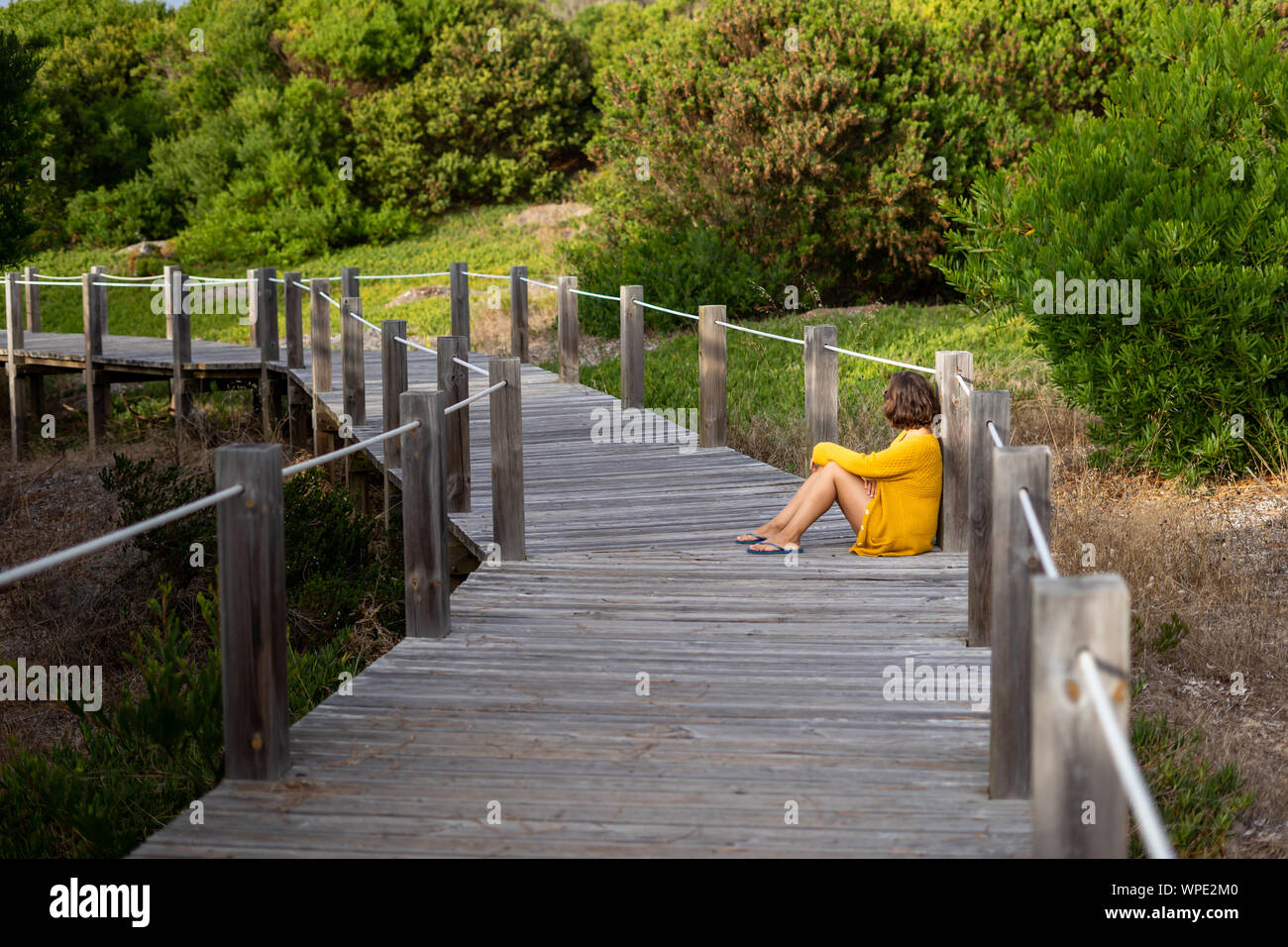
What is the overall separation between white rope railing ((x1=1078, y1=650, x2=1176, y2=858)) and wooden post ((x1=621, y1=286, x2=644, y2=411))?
818cm

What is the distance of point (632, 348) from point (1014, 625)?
7.43 metres

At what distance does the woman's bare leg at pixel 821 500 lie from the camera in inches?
245

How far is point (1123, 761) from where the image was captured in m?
2.08

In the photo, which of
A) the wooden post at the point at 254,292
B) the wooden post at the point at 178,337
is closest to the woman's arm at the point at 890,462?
the wooden post at the point at 254,292

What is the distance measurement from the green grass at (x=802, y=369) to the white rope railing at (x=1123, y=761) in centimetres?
797

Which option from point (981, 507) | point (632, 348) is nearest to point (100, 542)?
point (981, 507)

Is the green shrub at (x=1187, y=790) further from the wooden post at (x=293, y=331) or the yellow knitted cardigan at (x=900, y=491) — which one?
the wooden post at (x=293, y=331)

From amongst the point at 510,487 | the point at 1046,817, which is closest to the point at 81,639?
the point at 510,487

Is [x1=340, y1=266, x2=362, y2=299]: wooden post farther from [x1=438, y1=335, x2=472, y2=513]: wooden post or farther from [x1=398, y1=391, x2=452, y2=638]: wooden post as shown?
[x1=398, y1=391, x2=452, y2=638]: wooden post

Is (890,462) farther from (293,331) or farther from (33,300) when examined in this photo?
(33,300)

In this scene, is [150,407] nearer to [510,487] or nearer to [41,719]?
[41,719]

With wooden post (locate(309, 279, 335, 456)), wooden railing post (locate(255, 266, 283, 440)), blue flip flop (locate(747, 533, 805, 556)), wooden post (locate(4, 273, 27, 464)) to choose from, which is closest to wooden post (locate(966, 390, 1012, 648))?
blue flip flop (locate(747, 533, 805, 556))

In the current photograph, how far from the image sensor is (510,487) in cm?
614

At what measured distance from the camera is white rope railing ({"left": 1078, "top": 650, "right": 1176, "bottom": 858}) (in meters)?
1.92
